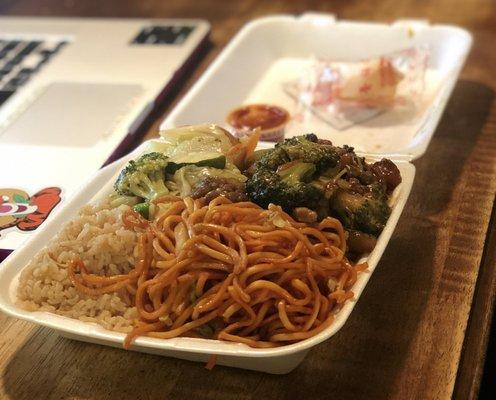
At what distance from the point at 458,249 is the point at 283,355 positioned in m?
0.63

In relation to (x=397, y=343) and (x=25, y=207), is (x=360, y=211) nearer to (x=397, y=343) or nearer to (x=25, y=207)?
(x=397, y=343)

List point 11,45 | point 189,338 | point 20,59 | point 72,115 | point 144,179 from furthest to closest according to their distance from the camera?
point 11,45 → point 20,59 → point 72,115 → point 144,179 → point 189,338

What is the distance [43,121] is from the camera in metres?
2.21

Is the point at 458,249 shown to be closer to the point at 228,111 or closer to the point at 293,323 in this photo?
the point at 293,323

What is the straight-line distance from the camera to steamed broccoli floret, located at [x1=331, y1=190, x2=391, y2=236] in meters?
1.30

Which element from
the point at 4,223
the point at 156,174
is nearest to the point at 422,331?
the point at 156,174

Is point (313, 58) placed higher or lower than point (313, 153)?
lower

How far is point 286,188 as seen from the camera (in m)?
1.30

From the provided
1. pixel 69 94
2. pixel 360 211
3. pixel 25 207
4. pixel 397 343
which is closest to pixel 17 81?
pixel 69 94

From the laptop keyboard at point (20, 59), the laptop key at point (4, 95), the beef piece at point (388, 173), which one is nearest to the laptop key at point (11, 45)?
the laptop keyboard at point (20, 59)

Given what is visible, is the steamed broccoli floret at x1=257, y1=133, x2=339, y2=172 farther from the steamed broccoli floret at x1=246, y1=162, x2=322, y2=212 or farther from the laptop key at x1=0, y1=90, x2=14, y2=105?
the laptop key at x1=0, y1=90, x2=14, y2=105

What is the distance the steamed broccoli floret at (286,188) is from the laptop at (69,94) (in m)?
0.64

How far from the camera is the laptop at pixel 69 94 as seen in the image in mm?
1859

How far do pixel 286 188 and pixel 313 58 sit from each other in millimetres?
1332
